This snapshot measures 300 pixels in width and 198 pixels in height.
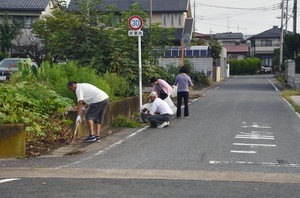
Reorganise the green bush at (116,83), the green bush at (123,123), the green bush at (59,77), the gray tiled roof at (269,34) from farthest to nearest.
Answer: the gray tiled roof at (269,34), the green bush at (116,83), the green bush at (123,123), the green bush at (59,77)

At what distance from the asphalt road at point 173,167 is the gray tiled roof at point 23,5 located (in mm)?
37031

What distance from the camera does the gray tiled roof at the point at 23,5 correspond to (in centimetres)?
4719

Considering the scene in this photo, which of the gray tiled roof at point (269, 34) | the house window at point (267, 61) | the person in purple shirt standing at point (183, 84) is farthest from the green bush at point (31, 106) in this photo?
the house window at point (267, 61)

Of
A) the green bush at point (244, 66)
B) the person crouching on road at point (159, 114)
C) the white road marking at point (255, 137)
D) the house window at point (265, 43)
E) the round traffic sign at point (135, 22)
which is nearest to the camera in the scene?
the white road marking at point (255, 137)

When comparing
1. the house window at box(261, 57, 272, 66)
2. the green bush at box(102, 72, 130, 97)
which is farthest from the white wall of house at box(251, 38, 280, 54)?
the green bush at box(102, 72, 130, 97)

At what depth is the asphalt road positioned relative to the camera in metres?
6.59

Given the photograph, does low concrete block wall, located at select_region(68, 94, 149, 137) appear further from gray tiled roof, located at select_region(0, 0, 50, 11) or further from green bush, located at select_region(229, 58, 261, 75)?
green bush, located at select_region(229, 58, 261, 75)

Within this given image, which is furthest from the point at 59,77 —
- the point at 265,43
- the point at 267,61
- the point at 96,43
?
the point at 267,61

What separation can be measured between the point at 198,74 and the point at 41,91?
93.2ft

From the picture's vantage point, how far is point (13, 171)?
26.3 feet

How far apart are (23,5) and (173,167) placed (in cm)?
4272

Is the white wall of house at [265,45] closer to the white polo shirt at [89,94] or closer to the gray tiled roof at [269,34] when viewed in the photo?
the gray tiled roof at [269,34]

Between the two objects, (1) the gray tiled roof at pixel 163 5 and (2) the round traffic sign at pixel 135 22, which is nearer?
(2) the round traffic sign at pixel 135 22

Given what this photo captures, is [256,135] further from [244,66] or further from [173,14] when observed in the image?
[244,66]
